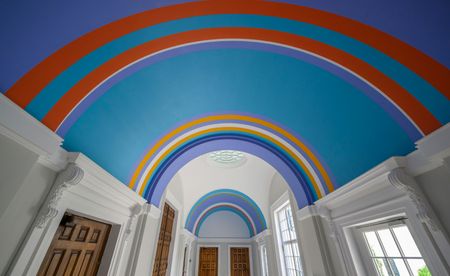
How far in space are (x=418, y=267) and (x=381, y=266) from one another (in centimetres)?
42

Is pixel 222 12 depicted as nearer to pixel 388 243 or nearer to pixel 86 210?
pixel 86 210

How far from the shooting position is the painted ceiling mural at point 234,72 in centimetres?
121

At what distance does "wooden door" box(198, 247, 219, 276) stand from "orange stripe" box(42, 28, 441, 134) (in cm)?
1039

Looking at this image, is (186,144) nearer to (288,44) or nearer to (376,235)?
(288,44)

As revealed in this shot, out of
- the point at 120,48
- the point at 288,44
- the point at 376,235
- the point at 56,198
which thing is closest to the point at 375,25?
the point at 288,44

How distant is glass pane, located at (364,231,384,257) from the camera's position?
6.60 ft

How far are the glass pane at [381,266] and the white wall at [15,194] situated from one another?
319 cm

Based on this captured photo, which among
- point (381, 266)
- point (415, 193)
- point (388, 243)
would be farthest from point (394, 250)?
point (415, 193)

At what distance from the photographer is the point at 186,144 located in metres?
3.26

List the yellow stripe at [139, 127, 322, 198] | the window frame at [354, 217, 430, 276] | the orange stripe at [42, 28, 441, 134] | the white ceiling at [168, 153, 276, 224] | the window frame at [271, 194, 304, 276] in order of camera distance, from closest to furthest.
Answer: the orange stripe at [42, 28, 441, 134], the window frame at [354, 217, 430, 276], the yellow stripe at [139, 127, 322, 198], the window frame at [271, 194, 304, 276], the white ceiling at [168, 153, 276, 224]

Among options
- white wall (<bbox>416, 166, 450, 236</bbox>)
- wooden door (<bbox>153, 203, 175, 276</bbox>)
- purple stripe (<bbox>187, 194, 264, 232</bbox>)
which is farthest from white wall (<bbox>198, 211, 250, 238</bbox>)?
white wall (<bbox>416, 166, 450, 236</bbox>)

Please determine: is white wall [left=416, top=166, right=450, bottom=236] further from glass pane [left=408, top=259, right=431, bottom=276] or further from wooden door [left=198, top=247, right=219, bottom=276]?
wooden door [left=198, top=247, right=219, bottom=276]

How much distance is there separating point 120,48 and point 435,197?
272 centimetres

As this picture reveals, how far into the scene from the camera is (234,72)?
2.10 metres
